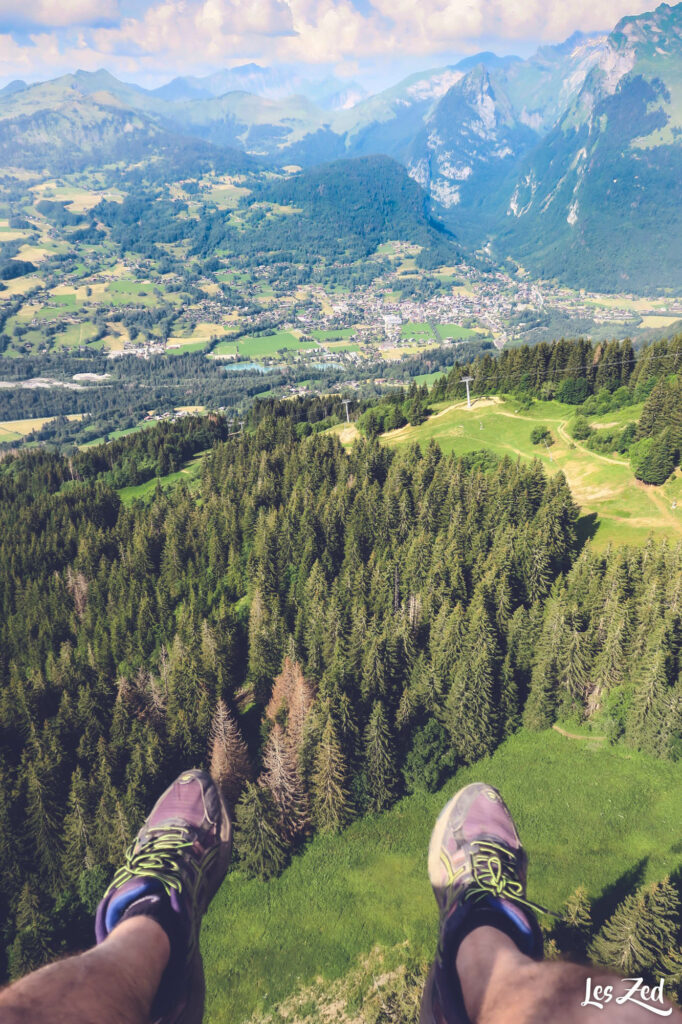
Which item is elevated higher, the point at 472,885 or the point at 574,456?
the point at 472,885

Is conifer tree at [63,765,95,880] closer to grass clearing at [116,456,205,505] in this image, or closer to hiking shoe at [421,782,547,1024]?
hiking shoe at [421,782,547,1024]

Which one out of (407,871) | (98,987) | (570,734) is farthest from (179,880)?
(570,734)

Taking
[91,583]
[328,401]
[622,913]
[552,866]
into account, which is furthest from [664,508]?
[328,401]

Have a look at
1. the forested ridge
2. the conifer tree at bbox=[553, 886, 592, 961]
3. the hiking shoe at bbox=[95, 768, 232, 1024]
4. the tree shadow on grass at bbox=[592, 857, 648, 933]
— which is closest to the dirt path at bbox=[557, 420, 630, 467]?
the forested ridge

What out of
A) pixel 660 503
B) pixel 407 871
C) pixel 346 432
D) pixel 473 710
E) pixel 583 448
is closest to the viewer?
pixel 407 871

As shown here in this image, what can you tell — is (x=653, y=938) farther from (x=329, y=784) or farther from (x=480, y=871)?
(x=329, y=784)

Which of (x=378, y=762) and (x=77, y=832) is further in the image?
(x=378, y=762)

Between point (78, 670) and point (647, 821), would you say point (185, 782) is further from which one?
point (78, 670)

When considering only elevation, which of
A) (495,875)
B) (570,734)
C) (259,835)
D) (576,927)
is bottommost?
(570,734)
